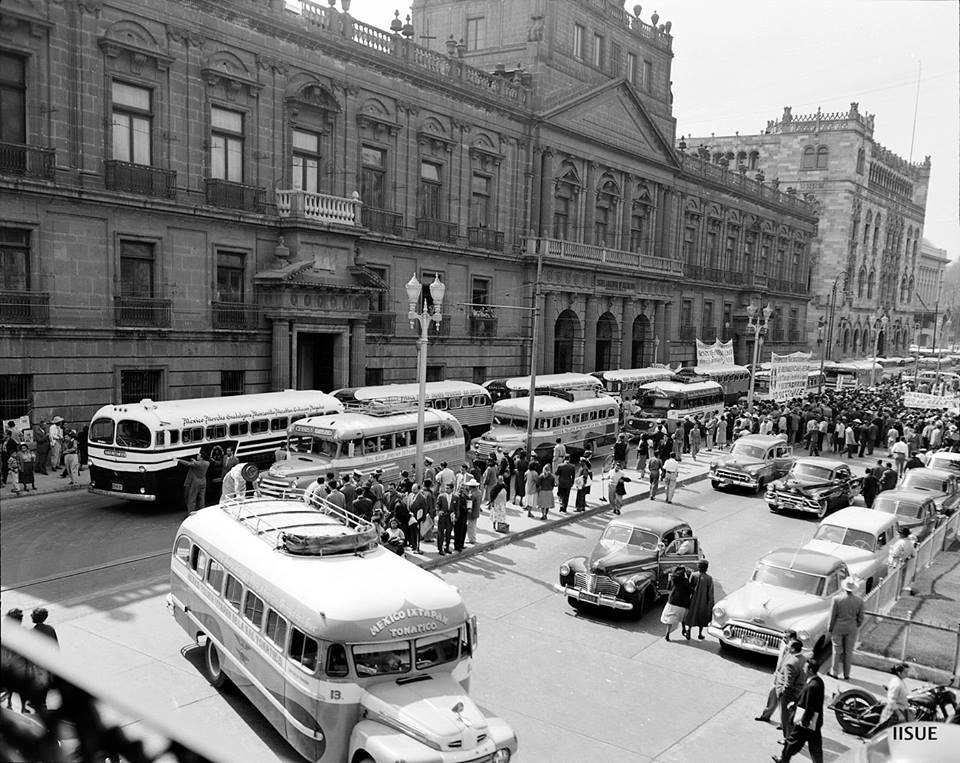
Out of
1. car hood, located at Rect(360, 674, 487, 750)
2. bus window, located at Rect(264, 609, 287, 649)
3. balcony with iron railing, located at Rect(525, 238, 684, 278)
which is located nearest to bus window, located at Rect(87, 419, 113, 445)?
bus window, located at Rect(264, 609, 287, 649)

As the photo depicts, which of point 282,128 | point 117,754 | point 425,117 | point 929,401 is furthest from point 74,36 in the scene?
point 929,401

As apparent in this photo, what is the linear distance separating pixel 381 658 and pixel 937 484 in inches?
856

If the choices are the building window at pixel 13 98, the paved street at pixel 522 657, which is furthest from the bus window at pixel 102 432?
the building window at pixel 13 98

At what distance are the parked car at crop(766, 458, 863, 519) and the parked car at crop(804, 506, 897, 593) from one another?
505 centimetres

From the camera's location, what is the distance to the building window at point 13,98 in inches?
947

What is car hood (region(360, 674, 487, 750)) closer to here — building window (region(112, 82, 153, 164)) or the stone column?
the stone column

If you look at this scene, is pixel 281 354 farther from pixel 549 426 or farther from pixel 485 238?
pixel 485 238

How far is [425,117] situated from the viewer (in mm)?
38094

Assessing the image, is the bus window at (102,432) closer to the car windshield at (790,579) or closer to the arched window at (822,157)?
the car windshield at (790,579)

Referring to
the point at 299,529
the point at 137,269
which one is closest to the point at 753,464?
the point at 299,529

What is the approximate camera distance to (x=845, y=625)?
1328 centimetres

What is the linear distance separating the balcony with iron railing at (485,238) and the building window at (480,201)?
41 cm

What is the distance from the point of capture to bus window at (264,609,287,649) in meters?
9.91

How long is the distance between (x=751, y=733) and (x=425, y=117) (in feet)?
106
